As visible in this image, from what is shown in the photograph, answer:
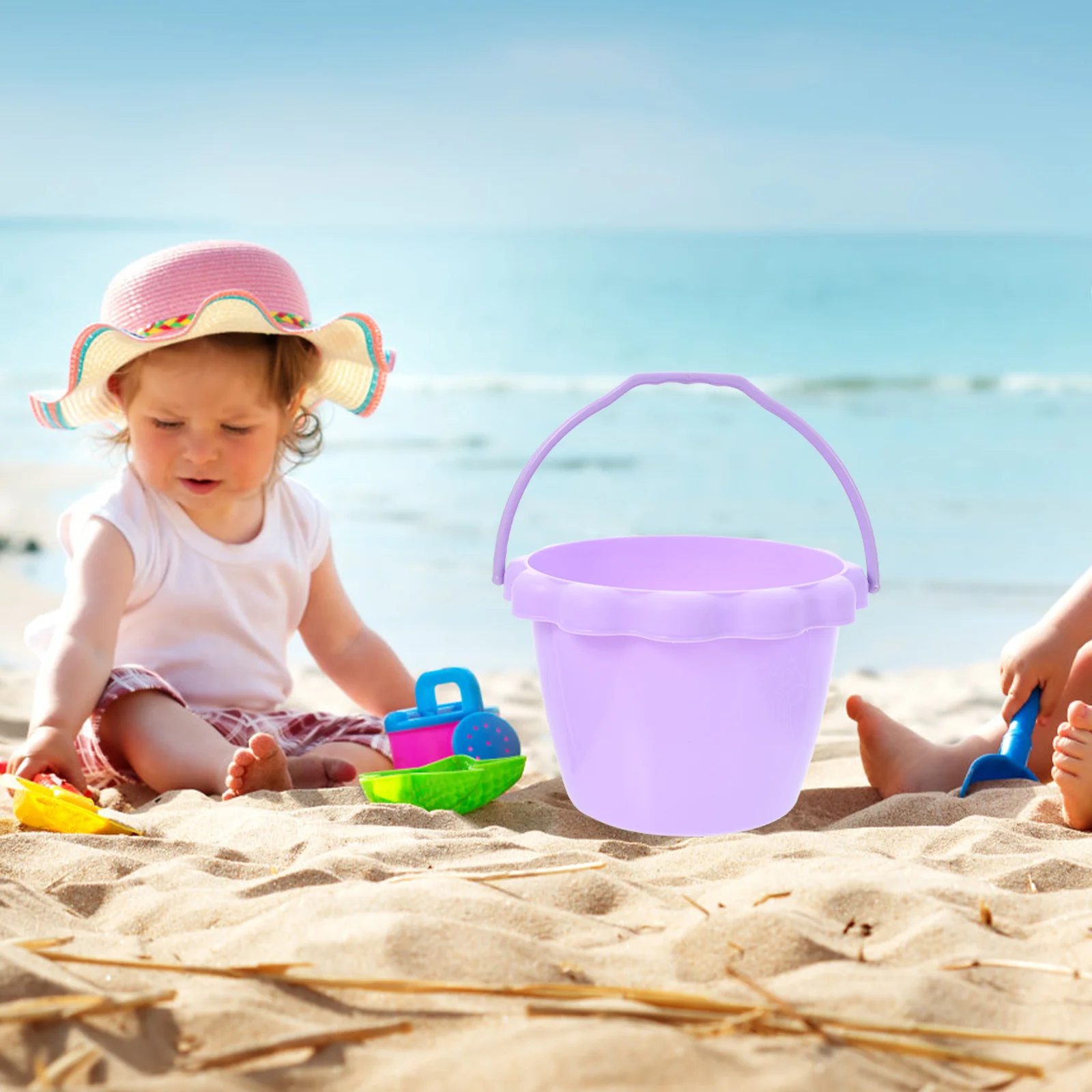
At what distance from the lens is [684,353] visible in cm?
1227

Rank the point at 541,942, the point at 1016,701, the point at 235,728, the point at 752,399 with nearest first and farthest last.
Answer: the point at 541,942 < the point at 752,399 < the point at 1016,701 < the point at 235,728

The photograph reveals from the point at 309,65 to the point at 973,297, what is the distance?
11.1 meters

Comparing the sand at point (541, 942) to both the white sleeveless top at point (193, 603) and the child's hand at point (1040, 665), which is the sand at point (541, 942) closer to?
the child's hand at point (1040, 665)

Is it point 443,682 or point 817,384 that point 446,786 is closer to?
point 443,682

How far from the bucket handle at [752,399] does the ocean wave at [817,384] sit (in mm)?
8305

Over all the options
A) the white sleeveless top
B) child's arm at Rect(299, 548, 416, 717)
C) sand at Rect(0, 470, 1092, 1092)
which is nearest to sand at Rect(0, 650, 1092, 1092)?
sand at Rect(0, 470, 1092, 1092)

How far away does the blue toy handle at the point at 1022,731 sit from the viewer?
194 cm

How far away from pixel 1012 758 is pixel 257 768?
1186 millimetres

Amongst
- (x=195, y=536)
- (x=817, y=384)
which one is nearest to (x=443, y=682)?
(x=195, y=536)

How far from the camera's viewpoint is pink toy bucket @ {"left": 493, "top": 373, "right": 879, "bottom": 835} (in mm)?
1613

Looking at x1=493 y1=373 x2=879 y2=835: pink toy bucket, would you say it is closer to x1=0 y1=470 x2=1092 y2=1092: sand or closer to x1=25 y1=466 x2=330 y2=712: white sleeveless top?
x1=0 y1=470 x2=1092 y2=1092: sand

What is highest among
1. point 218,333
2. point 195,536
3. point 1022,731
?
point 218,333

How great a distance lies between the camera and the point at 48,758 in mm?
1890

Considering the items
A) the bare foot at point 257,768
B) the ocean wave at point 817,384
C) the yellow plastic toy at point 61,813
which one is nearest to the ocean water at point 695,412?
the ocean wave at point 817,384
